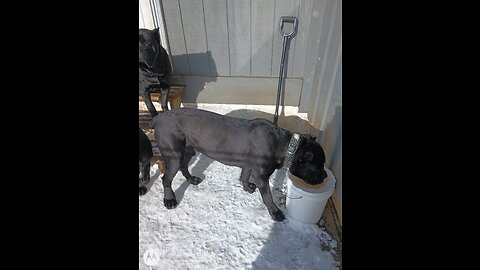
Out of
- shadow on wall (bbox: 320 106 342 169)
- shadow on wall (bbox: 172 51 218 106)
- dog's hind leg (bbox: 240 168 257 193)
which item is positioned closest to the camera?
shadow on wall (bbox: 320 106 342 169)

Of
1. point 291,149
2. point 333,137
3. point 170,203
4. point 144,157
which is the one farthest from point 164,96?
point 333,137

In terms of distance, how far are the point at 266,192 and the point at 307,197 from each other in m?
0.47

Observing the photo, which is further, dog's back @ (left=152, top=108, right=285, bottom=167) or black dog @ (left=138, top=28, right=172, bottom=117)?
black dog @ (left=138, top=28, right=172, bottom=117)

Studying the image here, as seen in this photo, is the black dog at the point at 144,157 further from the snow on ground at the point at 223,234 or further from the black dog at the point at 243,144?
the black dog at the point at 243,144

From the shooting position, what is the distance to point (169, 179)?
341cm

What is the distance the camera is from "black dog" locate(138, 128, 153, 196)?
338 centimetres

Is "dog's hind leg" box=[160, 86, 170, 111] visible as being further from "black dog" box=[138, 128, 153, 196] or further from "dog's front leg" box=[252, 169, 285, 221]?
"dog's front leg" box=[252, 169, 285, 221]

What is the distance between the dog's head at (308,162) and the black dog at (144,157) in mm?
1718

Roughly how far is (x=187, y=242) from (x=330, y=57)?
9.06ft

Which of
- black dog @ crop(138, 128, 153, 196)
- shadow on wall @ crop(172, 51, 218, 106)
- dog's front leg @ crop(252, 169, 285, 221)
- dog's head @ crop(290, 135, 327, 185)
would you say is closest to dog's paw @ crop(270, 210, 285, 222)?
dog's front leg @ crop(252, 169, 285, 221)

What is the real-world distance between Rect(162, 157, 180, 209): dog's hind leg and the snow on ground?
0.08 m
